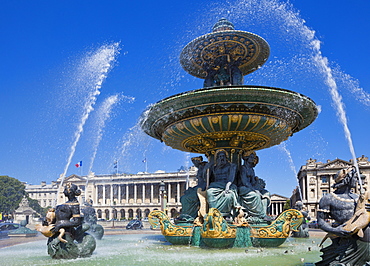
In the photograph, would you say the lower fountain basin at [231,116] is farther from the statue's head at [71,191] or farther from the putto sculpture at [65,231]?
the putto sculpture at [65,231]

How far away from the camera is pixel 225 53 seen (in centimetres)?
1017

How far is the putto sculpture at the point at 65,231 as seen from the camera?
6.09m

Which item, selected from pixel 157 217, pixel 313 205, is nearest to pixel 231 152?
pixel 157 217

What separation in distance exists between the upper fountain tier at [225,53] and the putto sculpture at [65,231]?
215 inches

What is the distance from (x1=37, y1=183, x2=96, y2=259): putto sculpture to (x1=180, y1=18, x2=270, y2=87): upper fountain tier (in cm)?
Answer: 547

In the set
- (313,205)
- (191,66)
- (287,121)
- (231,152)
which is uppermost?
(191,66)

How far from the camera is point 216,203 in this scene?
828 cm

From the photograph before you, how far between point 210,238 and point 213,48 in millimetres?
5254

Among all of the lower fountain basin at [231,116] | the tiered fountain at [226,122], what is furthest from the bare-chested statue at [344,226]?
the lower fountain basin at [231,116]

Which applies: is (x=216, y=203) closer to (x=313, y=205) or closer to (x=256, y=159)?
(x=256, y=159)

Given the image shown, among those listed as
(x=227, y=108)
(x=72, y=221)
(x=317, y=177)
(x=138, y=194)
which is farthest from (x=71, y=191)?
(x=138, y=194)

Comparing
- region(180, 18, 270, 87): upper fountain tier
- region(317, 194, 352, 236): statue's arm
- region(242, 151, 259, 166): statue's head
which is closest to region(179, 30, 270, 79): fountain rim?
region(180, 18, 270, 87): upper fountain tier

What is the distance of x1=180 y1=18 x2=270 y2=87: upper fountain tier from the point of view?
955cm

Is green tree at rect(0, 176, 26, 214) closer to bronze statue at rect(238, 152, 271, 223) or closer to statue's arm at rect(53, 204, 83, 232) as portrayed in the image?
bronze statue at rect(238, 152, 271, 223)
